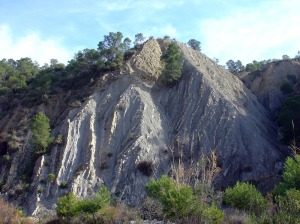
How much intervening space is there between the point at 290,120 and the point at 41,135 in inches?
902

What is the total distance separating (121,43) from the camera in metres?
53.7

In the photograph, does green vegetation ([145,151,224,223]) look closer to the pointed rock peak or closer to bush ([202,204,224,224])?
bush ([202,204,224,224])

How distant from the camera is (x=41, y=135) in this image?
140ft

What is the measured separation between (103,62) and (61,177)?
54.2 feet

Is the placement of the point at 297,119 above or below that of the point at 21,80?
below

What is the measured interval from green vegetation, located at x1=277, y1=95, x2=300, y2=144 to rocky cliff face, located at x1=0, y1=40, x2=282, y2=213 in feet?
4.47

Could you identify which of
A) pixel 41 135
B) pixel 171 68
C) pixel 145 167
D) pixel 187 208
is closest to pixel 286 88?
pixel 171 68

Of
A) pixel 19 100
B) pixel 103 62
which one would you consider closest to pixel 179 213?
pixel 103 62

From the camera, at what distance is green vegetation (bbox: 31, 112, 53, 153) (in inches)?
1676

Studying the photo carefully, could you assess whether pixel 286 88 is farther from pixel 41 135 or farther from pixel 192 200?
pixel 192 200

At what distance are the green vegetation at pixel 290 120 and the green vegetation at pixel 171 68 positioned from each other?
11.4 metres

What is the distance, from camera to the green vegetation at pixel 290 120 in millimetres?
43469

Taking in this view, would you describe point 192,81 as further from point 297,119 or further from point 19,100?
point 19,100

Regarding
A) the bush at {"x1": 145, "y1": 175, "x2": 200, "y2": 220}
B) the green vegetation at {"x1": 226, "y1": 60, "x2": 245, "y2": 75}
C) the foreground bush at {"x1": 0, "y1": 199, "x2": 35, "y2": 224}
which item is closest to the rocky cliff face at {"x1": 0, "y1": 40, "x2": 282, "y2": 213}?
the foreground bush at {"x1": 0, "y1": 199, "x2": 35, "y2": 224}
